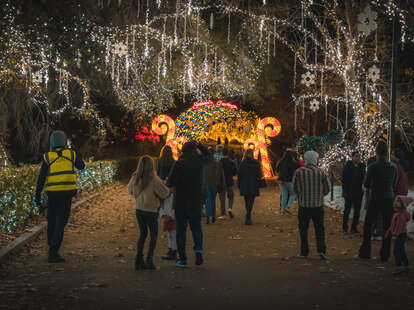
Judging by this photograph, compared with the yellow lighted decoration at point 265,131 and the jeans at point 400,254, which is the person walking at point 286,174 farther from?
the yellow lighted decoration at point 265,131

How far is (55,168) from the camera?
8.00m

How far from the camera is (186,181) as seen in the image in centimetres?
755

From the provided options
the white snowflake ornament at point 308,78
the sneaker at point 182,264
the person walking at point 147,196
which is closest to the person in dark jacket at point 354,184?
the sneaker at point 182,264

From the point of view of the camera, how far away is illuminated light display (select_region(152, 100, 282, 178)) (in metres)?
27.1

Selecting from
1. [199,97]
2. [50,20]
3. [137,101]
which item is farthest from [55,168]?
[199,97]

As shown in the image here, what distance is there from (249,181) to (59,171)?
207 inches

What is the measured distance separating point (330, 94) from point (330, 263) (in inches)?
506

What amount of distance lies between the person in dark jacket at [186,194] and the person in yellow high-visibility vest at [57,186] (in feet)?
5.49

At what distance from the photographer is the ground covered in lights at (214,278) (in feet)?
18.8

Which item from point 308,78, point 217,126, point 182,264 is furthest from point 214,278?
point 217,126

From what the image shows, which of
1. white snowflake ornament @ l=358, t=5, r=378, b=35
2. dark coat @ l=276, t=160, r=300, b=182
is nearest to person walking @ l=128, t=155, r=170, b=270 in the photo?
dark coat @ l=276, t=160, r=300, b=182

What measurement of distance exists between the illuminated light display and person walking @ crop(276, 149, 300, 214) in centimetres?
1295

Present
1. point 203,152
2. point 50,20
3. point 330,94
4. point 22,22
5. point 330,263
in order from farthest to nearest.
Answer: point 330,94
point 50,20
point 22,22
point 203,152
point 330,263

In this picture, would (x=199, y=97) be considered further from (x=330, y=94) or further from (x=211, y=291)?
(x=211, y=291)
